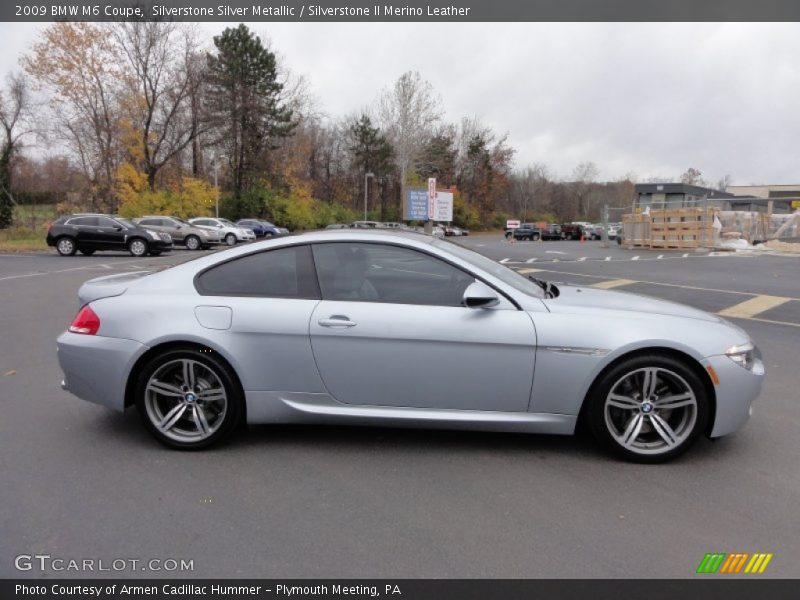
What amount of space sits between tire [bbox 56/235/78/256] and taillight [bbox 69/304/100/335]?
2102 cm

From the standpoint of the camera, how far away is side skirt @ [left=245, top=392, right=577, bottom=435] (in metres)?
3.56

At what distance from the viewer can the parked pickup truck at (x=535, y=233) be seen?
169ft

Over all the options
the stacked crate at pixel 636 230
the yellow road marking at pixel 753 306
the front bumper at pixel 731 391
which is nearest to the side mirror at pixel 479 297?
the front bumper at pixel 731 391

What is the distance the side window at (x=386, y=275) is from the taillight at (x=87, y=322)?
1.55 meters

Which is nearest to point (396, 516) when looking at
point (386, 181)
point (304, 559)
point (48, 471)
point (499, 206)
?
point (304, 559)

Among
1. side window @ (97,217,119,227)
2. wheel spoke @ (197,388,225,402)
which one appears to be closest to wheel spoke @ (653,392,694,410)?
wheel spoke @ (197,388,225,402)

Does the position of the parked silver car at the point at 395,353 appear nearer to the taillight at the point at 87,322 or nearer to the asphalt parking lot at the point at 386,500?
the taillight at the point at 87,322

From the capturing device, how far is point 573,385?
350 cm

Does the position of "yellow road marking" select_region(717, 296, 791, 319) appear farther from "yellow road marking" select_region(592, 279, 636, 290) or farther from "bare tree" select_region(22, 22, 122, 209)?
"bare tree" select_region(22, 22, 122, 209)

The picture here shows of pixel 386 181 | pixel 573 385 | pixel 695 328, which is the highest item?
pixel 386 181
